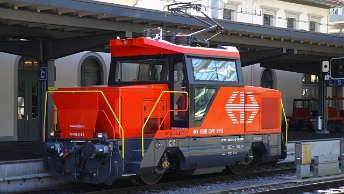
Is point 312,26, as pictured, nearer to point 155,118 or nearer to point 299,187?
point 299,187

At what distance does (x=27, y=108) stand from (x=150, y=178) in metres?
12.2

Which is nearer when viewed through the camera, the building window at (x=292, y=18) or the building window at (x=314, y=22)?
the building window at (x=292, y=18)

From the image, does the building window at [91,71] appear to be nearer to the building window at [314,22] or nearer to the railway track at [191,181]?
the railway track at [191,181]

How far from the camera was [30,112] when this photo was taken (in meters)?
22.9

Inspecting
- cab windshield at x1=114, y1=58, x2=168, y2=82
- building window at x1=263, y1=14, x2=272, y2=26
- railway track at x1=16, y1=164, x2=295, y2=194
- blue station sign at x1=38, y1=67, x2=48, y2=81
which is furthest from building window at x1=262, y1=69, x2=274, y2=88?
cab windshield at x1=114, y1=58, x2=168, y2=82

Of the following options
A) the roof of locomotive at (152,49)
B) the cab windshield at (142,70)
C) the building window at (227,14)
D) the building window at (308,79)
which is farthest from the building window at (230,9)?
the cab windshield at (142,70)

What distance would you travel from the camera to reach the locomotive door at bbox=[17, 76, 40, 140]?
73.8 feet

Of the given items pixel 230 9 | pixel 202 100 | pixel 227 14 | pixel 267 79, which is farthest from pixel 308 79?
pixel 202 100

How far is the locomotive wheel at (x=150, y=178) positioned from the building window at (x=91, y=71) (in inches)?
509

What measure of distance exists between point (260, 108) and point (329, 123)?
21.6 meters

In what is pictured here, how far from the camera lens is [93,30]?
1697 centimetres

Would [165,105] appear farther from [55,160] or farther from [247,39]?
[247,39]

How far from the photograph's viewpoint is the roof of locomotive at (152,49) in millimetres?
11516

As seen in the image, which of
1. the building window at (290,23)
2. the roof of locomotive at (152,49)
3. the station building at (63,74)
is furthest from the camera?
the building window at (290,23)
